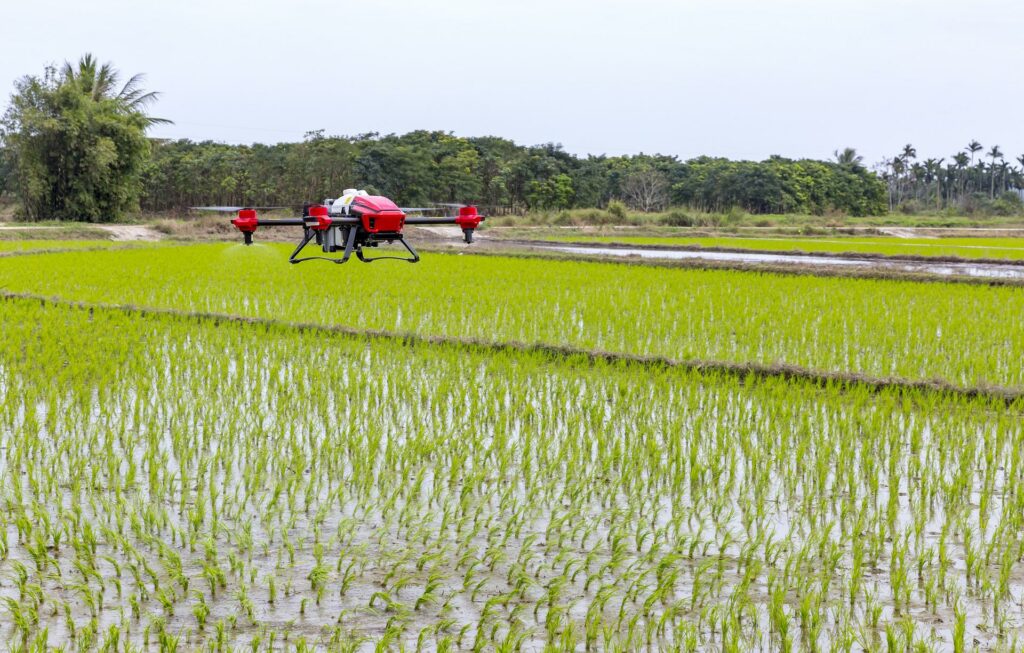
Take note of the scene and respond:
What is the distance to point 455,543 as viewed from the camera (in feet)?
11.7

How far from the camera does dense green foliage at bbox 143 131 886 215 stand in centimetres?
1523

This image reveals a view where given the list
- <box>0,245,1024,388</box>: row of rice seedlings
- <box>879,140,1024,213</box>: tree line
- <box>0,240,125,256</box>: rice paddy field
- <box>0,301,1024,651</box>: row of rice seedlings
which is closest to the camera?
<box>0,301,1024,651</box>: row of rice seedlings

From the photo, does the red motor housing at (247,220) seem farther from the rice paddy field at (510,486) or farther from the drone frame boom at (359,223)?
the rice paddy field at (510,486)

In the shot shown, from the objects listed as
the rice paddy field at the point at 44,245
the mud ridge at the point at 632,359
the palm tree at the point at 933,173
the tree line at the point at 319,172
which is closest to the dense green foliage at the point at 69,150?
the tree line at the point at 319,172

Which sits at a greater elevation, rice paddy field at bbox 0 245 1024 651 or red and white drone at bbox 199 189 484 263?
red and white drone at bbox 199 189 484 263

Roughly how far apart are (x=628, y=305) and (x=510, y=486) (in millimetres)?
5987

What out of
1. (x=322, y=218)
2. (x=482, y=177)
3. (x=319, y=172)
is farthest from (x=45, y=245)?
(x=322, y=218)

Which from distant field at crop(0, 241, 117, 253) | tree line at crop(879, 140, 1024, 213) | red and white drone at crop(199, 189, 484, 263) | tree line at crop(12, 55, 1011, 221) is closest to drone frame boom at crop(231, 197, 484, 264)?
red and white drone at crop(199, 189, 484, 263)

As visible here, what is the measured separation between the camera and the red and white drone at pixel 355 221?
12.8 ft

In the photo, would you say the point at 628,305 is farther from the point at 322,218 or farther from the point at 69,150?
the point at 69,150

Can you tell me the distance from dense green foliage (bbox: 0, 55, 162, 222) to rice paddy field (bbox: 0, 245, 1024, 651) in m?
18.8

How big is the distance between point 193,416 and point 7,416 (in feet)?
3.15

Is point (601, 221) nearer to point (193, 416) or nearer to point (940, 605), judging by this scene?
point (193, 416)

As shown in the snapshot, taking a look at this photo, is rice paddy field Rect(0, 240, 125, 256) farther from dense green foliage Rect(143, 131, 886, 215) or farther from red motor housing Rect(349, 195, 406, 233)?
red motor housing Rect(349, 195, 406, 233)
